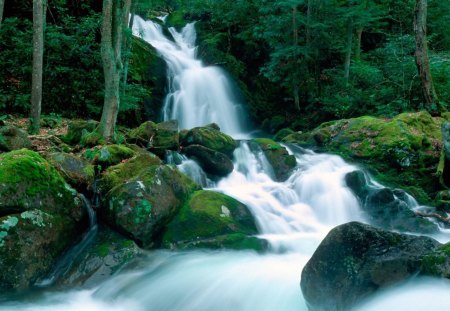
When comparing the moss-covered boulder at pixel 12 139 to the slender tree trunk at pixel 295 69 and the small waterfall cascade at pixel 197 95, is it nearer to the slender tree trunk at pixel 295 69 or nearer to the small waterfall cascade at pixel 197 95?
the small waterfall cascade at pixel 197 95

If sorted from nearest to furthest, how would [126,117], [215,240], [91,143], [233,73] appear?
[215,240] → [91,143] → [126,117] → [233,73]

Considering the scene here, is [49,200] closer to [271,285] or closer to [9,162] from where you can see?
[9,162]

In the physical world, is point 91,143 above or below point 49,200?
above

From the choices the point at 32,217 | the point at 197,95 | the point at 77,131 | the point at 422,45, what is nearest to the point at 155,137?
the point at 77,131

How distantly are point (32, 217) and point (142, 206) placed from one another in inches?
62.0

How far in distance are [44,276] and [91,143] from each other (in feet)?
11.8

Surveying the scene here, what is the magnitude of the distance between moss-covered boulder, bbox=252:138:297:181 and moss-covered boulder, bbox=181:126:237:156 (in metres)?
1.07

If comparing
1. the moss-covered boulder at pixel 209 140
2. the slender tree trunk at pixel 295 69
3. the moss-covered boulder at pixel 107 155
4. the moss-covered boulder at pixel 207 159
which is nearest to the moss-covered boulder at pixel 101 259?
the moss-covered boulder at pixel 107 155

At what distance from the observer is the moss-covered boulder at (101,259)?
18.0ft

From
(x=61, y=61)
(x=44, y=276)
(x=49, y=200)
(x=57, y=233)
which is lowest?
(x=44, y=276)

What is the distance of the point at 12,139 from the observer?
721 centimetres

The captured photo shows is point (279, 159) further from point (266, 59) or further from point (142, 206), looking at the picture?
point (266, 59)

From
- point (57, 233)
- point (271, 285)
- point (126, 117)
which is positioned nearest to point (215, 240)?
point (271, 285)

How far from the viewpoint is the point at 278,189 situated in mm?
9492
